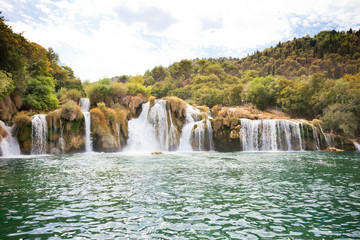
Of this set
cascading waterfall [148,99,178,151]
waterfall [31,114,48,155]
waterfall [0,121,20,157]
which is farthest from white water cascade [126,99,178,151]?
waterfall [0,121,20,157]

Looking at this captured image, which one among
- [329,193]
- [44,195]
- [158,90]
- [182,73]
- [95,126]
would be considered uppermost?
[182,73]

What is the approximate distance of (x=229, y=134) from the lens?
3141cm

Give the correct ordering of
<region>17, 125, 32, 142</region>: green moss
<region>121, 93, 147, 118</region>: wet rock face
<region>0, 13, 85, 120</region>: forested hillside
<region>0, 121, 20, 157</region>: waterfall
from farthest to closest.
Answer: <region>121, 93, 147, 118</region>: wet rock face < <region>17, 125, 32, 142</region>: green moss < <region>0, 121, 20, 157</region>: waterfall < <region>0, 13, 85, 120</region>: forested hillside

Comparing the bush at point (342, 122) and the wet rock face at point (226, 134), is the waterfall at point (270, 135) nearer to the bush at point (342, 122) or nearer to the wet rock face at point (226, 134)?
the wet rock face at point (226, 134)

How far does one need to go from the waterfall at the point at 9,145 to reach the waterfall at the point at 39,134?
140 centimetres

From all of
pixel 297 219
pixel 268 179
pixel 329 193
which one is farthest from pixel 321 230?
pixel 268 179

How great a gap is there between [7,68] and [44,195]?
18147mm

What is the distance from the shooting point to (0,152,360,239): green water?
581 centimetres

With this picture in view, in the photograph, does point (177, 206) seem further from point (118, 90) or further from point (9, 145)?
point (118, 90)

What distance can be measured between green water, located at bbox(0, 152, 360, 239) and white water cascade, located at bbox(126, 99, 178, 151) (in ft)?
61.1

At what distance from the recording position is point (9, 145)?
22609 millimetres

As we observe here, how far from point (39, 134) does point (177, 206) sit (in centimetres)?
2173

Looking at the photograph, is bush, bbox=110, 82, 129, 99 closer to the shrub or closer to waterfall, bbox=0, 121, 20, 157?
the shrub

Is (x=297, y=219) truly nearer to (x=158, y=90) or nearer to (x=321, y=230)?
(x=321, y=230)
